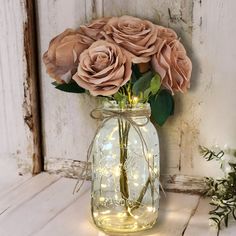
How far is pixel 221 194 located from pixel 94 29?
1.36 feet

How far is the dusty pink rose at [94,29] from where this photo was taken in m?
0.95

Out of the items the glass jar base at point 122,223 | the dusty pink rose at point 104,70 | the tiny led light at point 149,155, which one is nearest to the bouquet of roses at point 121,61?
the dusty pink rose at point 104,70

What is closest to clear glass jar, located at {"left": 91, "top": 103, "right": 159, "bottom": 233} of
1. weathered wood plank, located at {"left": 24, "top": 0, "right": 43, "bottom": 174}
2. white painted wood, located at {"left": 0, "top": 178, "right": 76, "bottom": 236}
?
white painted wood, located at {"left": 0, "top": 178, "right": 76, "bottom": 236}

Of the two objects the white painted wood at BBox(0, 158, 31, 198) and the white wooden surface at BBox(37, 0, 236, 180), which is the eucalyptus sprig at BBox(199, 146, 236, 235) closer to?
the white wooden surface at BBox(37, 0, 236, 180)

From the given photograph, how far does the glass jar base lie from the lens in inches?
36.4

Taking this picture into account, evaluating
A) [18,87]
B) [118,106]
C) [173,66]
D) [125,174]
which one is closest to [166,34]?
[173,66]

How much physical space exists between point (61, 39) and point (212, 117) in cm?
36

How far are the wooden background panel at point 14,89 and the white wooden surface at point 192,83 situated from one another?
46mm

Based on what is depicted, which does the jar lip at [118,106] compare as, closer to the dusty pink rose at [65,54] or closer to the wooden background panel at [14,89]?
the dusty pink rose at [65,54]

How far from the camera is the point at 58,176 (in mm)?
1196

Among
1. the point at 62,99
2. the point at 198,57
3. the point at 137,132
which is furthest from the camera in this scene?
the point at 62,99

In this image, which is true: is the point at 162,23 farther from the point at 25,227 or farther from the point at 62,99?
the point at 25,227

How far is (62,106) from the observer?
1158mm

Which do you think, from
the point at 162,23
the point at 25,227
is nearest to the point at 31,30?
the point at 162,23
